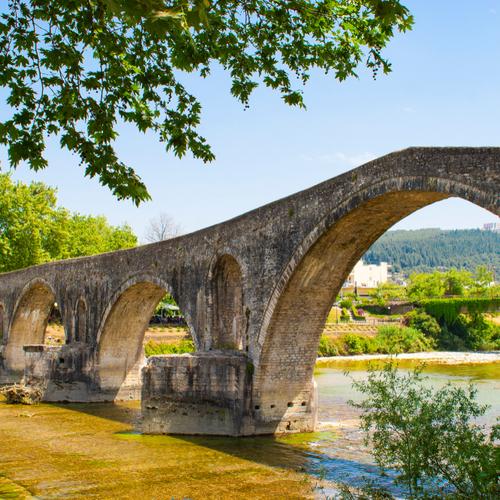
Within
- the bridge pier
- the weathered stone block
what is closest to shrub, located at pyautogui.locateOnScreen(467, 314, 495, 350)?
the bridge pier

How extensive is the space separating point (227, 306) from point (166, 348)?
19430 millimetres

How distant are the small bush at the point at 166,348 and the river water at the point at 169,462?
16634 mm

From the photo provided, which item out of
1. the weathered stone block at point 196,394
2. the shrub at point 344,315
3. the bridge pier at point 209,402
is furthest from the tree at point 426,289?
the weathered stone block at point 196,394

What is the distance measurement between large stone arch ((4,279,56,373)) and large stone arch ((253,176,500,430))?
714 inches

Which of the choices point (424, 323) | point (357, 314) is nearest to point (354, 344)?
point (424, 323)

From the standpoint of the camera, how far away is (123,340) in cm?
2542

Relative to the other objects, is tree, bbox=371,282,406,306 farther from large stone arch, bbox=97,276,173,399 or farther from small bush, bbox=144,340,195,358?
large stone arch, bbox=97,276,173,399

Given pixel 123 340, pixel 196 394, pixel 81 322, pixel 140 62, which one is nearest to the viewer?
pixel 140 62

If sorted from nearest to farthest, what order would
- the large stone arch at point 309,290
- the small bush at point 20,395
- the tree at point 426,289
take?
the large stone arch at point 309,290 → the small bush at point 20,395 → the tree at point 426,289

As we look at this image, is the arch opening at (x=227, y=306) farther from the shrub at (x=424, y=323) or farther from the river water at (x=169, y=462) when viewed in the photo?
the shrub at (x=424, y=323)

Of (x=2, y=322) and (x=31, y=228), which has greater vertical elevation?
(x=31, y=228)

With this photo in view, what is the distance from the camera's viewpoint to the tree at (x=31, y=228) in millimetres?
39906

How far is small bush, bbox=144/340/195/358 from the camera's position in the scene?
36750 millimetres

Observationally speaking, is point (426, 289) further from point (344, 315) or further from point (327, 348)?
point (327, 348)
